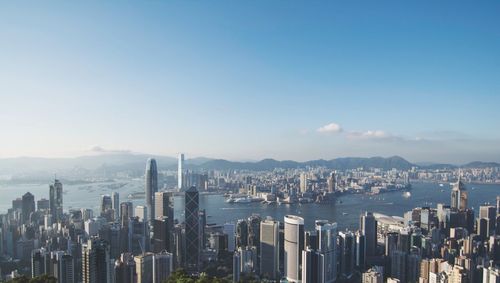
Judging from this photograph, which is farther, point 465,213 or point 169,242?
point 465,213

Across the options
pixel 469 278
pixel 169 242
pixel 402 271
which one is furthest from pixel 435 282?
pixel 169 242

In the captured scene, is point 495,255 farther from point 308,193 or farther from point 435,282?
point 308,193

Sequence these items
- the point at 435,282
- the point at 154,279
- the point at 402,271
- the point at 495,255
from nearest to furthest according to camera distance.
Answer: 1. the point at 435,282
2. the point at 154,279
3. the point at 402,271
4. the point at 495,255

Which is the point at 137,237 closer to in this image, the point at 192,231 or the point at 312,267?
the point at 192,231

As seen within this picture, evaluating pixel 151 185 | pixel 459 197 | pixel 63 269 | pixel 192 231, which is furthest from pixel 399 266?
pixel 151 185

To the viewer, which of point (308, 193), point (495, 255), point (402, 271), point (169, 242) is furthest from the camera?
point (308, 193)

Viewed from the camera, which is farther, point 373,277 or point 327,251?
point 327,251
